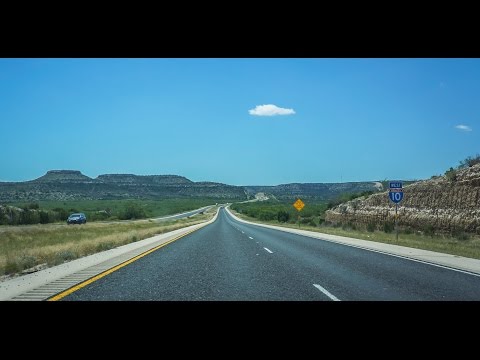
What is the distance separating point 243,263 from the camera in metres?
15.5

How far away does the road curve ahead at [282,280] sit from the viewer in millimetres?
9430

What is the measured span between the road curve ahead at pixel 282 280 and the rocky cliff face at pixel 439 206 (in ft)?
73.8

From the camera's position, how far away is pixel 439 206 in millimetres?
41062

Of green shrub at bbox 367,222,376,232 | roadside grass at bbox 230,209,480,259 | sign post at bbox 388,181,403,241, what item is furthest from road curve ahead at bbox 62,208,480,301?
green shrub at bbox 367,222,376,232

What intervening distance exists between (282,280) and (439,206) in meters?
33.1

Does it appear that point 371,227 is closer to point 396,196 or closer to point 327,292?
point 396,196

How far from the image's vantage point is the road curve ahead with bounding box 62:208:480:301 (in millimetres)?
9430

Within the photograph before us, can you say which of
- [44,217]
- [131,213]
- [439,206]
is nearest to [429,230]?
[439,206]

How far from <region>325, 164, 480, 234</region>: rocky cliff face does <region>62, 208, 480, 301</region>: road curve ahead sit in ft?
73.8
